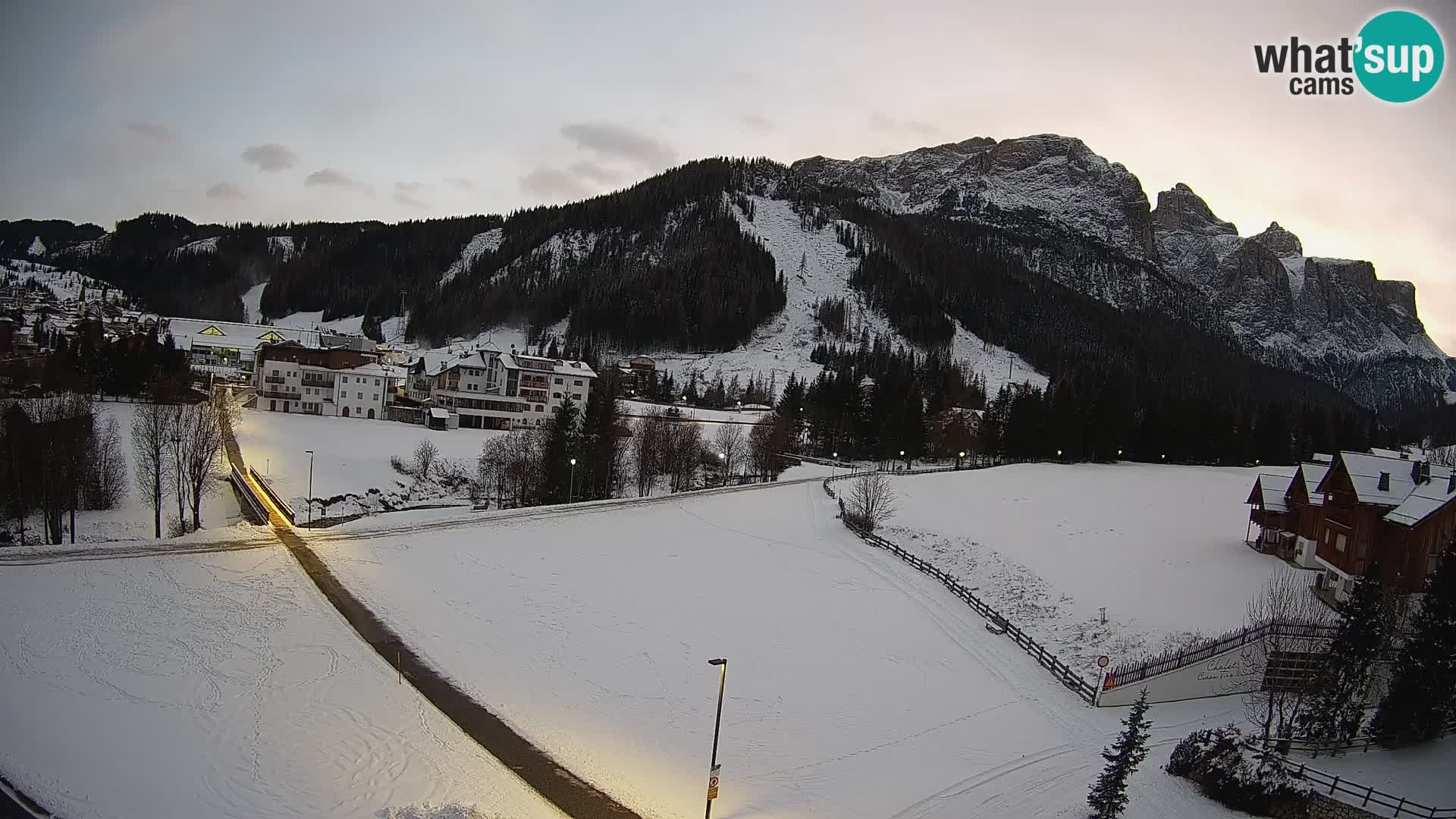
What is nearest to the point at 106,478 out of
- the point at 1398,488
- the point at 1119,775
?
the point at 1119,775

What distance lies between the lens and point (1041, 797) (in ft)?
71.6

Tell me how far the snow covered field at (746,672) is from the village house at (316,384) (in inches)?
1887

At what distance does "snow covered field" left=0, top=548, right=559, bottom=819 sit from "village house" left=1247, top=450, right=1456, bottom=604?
125ft

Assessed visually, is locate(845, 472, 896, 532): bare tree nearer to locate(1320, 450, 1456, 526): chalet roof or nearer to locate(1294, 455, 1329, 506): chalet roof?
locate(1294, 455, 1329, 506): chalet roof

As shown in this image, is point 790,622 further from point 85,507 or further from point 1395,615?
point 85,507

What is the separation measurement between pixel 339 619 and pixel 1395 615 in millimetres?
40571

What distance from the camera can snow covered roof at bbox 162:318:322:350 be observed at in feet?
373

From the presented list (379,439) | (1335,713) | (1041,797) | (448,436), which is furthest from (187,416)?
(1335,713)

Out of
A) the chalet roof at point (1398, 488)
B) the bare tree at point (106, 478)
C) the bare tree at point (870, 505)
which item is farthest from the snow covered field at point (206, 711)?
the chalet roof at point (1398, 488)

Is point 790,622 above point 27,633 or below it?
below

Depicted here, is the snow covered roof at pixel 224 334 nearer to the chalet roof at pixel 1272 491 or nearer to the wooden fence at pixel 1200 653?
the wooden fence at pixel 1200 653

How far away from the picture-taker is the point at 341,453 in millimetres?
64188

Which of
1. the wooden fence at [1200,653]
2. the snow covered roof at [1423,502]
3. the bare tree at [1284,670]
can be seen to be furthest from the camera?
the snow covered roof at [1423,502]

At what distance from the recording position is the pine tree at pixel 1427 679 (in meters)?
23.2
